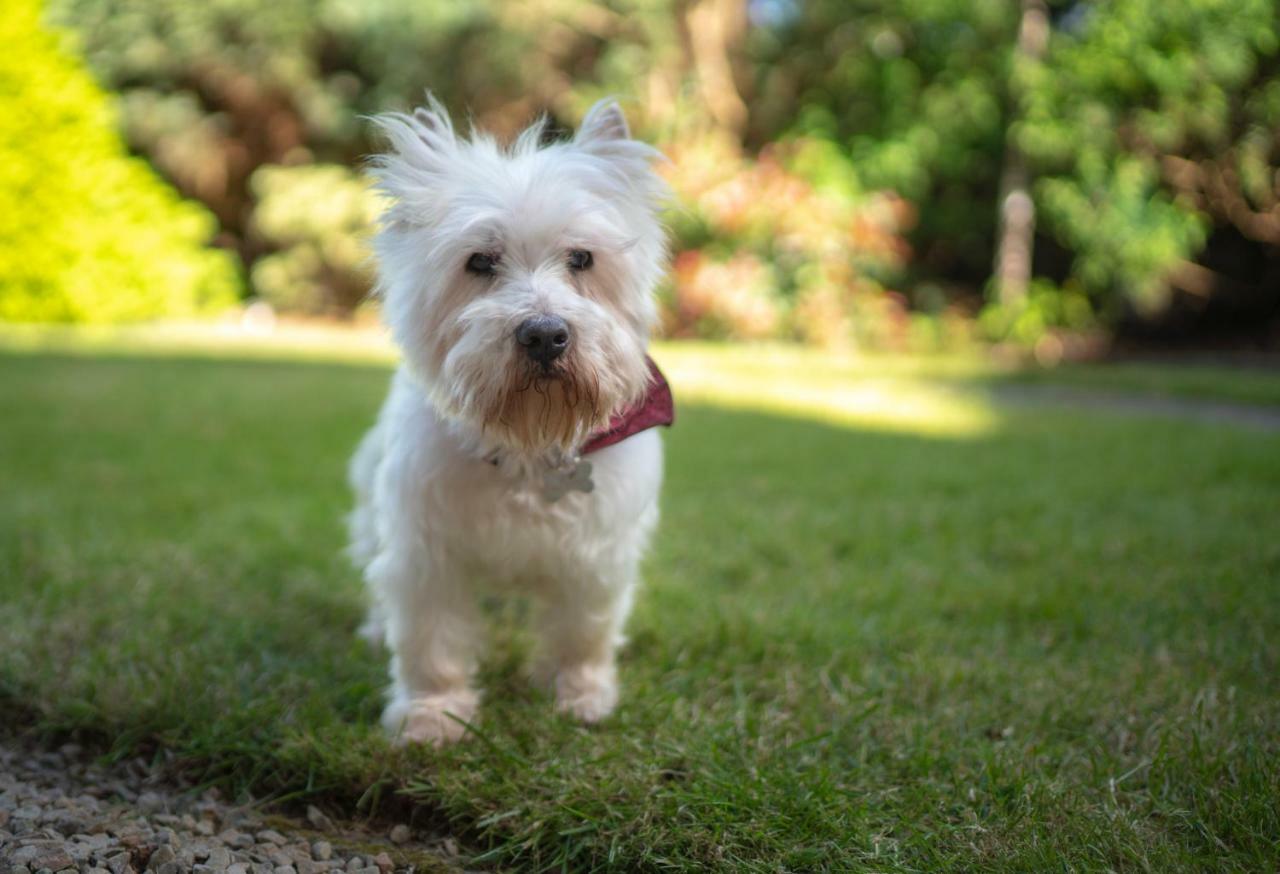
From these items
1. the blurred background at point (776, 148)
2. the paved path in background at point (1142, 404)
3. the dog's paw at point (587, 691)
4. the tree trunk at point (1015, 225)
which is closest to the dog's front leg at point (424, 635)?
the dog's paw at point (587, 691)

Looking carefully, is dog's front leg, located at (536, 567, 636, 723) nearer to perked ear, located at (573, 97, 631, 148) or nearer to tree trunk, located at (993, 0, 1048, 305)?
perked ear, located at (573, 97, 631, 148)

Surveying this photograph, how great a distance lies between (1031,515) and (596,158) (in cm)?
300

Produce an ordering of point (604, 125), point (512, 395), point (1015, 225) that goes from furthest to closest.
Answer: point (1015, 225), point (604, 125), point (512, 395)

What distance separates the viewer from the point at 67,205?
14516 mm

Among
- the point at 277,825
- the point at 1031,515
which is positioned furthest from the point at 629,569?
the point at 1031,515

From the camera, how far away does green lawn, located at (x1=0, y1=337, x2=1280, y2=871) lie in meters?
1.99

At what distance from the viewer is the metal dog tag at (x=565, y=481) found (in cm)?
241

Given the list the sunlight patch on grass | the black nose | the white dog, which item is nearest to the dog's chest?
the white dog

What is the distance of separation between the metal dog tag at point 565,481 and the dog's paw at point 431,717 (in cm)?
56

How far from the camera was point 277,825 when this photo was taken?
2.06m

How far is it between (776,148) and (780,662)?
1137 cm

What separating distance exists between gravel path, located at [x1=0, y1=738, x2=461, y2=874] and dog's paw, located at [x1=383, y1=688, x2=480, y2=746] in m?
0.29


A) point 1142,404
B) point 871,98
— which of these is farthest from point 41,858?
point 871,98

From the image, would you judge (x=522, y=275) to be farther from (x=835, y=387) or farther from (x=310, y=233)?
(x=310, y=233)
